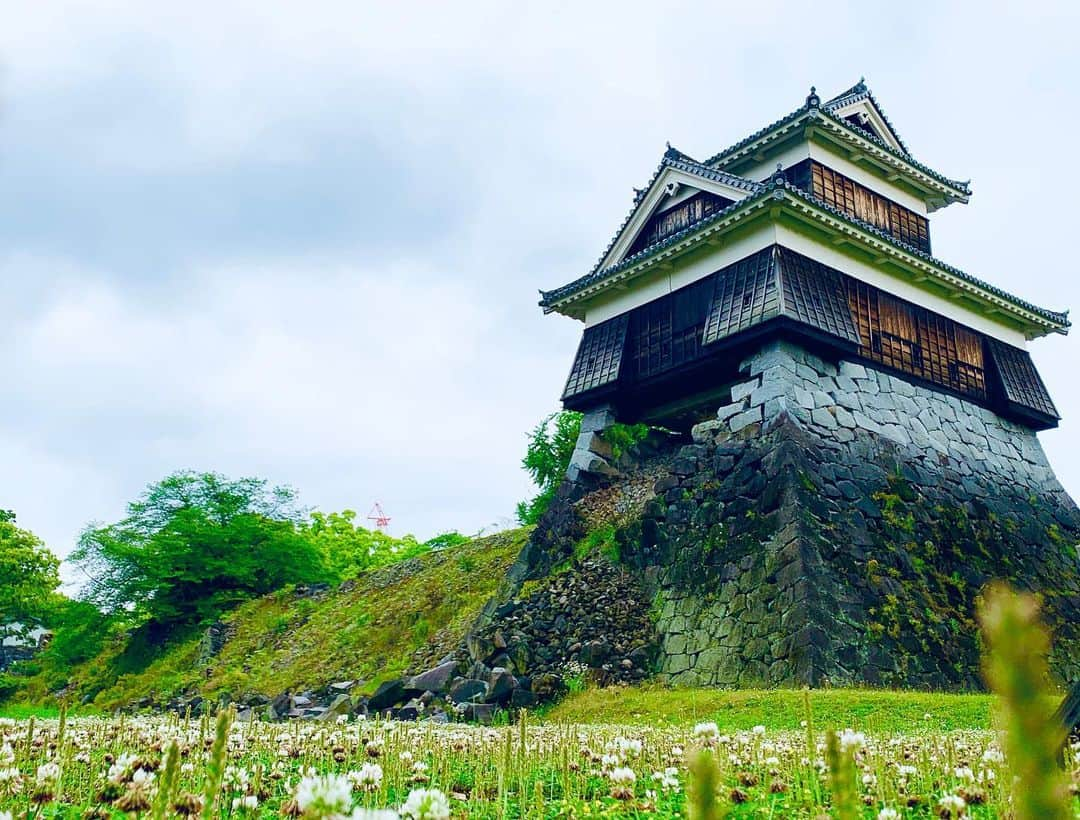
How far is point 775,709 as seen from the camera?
40.4 feet

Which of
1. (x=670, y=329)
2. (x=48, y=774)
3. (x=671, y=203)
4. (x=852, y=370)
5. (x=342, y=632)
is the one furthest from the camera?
(x=342, y=632)

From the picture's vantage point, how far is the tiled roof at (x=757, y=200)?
19125 mm

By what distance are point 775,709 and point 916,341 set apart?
12.7 metres

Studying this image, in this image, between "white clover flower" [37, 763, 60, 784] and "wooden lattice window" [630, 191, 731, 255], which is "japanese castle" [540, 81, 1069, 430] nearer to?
"wooden lattice window" [630, 191, 731, 255]

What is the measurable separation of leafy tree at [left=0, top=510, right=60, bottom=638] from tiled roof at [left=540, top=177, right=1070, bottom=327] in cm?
2732

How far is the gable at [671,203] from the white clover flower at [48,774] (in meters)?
19.7

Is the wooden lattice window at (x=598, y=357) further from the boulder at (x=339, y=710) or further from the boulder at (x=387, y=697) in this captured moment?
the boulder at (x=339, y=710)

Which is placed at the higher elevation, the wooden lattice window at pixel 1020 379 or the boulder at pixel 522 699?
the wooden lattice window at pixel 1020 379

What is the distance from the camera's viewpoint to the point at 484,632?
59.6 ft

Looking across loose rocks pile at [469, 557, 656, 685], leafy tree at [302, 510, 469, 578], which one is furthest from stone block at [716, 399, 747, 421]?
leafy tree at [302, 510, 469, 578]

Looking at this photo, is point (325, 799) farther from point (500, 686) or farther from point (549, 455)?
point (549, 455)

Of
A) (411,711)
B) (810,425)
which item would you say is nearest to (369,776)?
(411,711)

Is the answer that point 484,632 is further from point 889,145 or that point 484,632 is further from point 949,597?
point 889,145

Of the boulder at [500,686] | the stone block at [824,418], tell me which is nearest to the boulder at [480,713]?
the boulder at [500,686]
